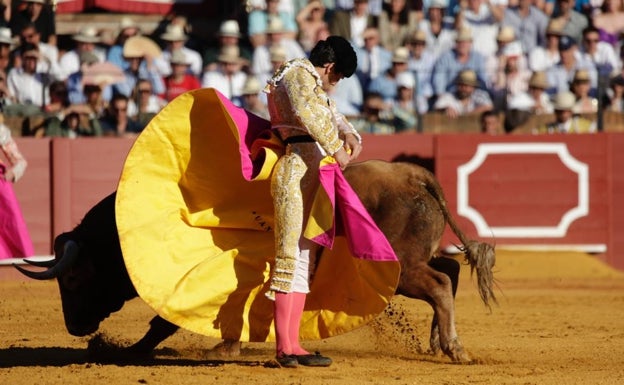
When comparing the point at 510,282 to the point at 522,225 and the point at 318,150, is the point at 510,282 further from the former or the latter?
the point at 318,150

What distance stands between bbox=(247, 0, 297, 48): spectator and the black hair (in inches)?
223

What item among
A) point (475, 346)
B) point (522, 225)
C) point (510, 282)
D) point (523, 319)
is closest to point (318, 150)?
point (475, 346)

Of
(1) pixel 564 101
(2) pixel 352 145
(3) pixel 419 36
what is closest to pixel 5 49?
(3) pixel 419 36

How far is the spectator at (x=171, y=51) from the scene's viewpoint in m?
10.3

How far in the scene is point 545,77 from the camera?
1052 centimetres

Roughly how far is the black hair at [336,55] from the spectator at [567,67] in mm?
5980

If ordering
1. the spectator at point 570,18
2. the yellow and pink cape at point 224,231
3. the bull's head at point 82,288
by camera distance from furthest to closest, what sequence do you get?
the spectator at point 570,18 → the bull's head at point 82,288 → the yellow and pink cape at point 224,231

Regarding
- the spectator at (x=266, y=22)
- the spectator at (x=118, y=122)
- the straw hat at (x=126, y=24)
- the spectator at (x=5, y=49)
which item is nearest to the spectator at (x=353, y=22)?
the spectator at (x=266, y=22)

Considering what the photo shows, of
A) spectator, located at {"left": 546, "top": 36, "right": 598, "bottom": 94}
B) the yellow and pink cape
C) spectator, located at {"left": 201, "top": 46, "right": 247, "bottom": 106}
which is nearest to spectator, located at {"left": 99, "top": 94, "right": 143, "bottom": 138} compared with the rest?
→ spectator, located at {"left": 201, "top": 46, "right": 247, "bottom": 106}

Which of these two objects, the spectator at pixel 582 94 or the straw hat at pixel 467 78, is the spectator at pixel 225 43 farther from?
the spectator at pixel 582 94

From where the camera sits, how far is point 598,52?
11.0 metres

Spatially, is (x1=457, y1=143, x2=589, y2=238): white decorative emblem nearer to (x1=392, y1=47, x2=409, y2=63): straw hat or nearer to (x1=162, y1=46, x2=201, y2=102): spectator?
(x1=392, y1=47, x2=409, y2=63): straw hat

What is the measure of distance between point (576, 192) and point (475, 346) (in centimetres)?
448

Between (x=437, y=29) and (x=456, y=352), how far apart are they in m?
5.73
